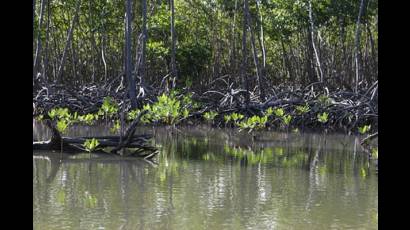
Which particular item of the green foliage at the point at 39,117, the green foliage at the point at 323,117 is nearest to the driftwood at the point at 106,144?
the green foliage at the point at 323,117

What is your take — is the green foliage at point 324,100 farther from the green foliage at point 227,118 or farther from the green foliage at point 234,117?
the green foliage at point 227,118

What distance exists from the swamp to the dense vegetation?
41 millimetres

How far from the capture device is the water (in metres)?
4.60

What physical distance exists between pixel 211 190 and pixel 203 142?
4121 millimetres

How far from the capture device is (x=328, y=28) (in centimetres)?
1656

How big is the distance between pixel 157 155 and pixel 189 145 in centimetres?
133

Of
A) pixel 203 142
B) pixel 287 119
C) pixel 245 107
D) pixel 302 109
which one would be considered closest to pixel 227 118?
pixel 245 107

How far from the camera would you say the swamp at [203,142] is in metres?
4.91

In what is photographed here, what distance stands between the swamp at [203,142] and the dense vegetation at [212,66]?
41 mm

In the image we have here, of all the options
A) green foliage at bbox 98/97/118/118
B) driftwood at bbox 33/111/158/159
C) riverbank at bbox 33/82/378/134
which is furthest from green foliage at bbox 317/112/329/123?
driftwood at bbox 33/111/158/159

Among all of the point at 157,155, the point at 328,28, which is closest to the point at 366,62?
the point at 328,28
